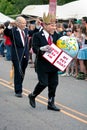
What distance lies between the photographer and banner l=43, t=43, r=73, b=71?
34.3 ft

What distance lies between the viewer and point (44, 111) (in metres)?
10.6

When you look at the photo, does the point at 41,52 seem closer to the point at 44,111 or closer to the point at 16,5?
the point at 44,111

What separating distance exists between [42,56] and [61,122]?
160 centimetres

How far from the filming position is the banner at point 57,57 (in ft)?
34.3

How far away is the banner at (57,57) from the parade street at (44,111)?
37.4 inches

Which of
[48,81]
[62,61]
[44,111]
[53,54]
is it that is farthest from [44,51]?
[44,111]

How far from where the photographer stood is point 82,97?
41.5ft

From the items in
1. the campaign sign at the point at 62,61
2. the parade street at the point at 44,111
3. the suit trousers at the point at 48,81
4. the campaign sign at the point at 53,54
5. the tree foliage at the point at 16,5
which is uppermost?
the campaign sign at the point at 53,54

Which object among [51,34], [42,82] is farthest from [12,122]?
[51,34]

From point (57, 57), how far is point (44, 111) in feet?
3.64

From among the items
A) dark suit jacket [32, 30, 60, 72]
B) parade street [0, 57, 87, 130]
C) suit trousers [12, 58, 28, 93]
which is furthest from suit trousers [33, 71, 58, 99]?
suit trousers [12, 58, 28, 93]

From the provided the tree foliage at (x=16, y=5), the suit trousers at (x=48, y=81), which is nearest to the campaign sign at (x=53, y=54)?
the suit trousers at (x=48, y=81)

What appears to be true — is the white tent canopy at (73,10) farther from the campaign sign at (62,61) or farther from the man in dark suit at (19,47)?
the campaign sign at (62,61)

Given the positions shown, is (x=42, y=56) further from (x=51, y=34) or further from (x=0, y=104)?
(x=0, y=104)
